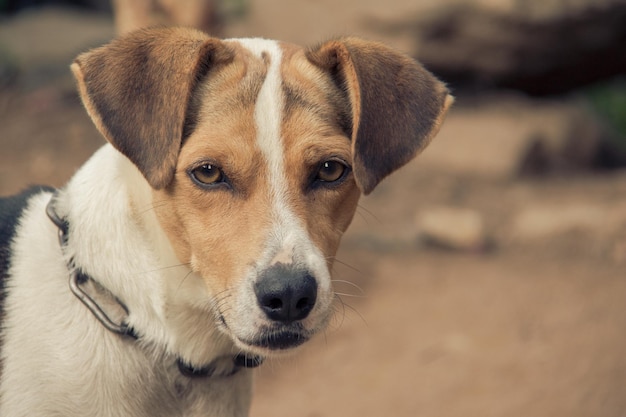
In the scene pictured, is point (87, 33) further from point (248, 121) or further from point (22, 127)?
point (248, 121)

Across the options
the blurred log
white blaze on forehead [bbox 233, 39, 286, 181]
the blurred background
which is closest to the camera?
white blaze on forehead [bbox 233, 39, 286, 181]

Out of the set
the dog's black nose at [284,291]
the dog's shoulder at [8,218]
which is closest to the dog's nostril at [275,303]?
the dog's black nose at [284,291]

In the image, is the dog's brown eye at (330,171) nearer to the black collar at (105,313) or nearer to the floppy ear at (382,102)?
the floppy ear at (382,102)

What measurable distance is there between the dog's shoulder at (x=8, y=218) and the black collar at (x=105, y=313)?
18cm

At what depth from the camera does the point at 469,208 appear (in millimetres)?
8477

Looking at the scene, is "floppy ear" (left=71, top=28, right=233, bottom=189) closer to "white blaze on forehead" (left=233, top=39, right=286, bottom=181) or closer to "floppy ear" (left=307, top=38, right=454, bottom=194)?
"white blaze on forehead" (left=233, top=39, right=286, bottom=181)

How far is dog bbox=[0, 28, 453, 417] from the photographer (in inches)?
125

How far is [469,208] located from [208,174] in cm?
554

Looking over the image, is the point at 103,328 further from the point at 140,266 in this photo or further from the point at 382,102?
the point at 382,102

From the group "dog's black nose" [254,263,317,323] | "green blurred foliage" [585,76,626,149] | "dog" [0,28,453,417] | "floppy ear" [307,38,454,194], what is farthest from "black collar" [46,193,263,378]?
"green blurred foliage" [585,76,626,149]

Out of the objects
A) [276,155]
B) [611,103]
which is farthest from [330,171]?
[611,103]

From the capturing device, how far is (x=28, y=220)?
355 centimetres

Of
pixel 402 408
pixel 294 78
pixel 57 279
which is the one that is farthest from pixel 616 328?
pixel 57 279

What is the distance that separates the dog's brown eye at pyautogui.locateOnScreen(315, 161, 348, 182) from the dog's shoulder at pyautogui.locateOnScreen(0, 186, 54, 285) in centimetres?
122
